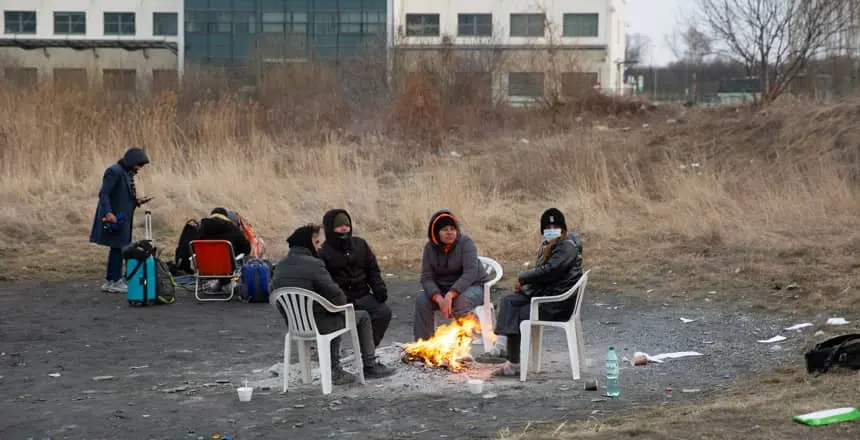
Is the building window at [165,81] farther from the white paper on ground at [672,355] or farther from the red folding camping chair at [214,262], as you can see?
the white paper on ground at [672,355]

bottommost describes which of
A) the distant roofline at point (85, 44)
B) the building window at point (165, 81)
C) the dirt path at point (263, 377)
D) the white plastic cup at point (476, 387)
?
the dirt path at point (263, 377)

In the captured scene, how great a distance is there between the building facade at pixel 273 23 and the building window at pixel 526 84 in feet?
80.0

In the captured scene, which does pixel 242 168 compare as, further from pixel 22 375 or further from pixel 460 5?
pixel 460 5

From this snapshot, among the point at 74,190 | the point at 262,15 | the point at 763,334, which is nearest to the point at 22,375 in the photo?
the point at 763,334

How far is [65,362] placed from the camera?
10547 millimetres

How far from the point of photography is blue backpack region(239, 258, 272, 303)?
46.9ft

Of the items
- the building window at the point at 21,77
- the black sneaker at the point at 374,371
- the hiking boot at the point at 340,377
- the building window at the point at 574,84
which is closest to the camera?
the hiking boot at the point at 340,377


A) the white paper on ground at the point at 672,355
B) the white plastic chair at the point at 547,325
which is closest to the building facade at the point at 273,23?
the white paper on ground at the point at 672,355

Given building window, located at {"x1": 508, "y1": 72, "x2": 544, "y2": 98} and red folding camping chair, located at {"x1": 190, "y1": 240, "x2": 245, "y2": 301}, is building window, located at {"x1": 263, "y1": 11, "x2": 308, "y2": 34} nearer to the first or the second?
building window, located at {"x1": 508, "y1": 72, "x2": 544, "y2": 98}

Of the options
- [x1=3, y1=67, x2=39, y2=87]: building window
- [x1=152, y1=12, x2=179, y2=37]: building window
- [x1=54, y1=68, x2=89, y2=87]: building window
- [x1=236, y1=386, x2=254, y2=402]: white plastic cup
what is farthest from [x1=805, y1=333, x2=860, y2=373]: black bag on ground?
[x1=152, y1=12, x2=179, y2=37]: building window

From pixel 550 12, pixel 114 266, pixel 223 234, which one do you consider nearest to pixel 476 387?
pixel 223 234

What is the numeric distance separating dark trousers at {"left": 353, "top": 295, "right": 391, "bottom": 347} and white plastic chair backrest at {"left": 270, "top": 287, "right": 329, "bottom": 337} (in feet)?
2.34

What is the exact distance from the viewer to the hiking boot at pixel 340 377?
9.43 m

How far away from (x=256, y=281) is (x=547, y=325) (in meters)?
5.77
